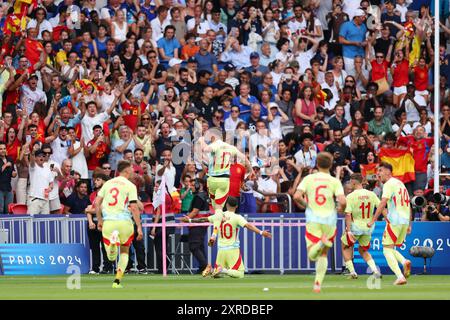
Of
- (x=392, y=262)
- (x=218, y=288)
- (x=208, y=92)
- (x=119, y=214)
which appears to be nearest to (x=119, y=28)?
(x=208, y=92)

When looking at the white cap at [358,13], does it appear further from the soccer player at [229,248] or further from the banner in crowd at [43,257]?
the banner in crowd at [43,257]

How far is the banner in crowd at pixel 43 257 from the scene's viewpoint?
2889 centimetres

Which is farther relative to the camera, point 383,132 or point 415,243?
point 383,132

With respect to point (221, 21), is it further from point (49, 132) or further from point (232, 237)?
point (232, 237)

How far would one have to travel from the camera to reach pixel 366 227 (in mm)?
27469

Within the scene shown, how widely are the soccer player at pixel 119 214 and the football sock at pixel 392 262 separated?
4.39 metres

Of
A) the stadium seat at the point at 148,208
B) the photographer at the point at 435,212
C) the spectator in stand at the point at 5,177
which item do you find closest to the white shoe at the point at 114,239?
the stadium seat at the point at 148,208

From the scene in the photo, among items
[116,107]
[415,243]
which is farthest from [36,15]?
[415,243]

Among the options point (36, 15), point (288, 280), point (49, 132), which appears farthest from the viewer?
point (36, 15)

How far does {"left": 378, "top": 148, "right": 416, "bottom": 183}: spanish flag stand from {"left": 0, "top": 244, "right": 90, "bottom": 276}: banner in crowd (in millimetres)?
7805

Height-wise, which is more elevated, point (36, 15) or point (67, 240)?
point (36, 15)

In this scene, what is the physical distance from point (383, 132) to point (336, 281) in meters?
8.76

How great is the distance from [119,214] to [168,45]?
12958 mm

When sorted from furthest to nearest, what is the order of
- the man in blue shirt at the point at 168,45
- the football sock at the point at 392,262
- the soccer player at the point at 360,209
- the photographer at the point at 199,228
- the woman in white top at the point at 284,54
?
1. the woman in white top at the point at 284,54
2. the man in blue shirt at the point at 168,45
3. the photographer at the point at 199,228
4. the soccer player at the point at 360,209
5. the football sock at the point at 392,262
